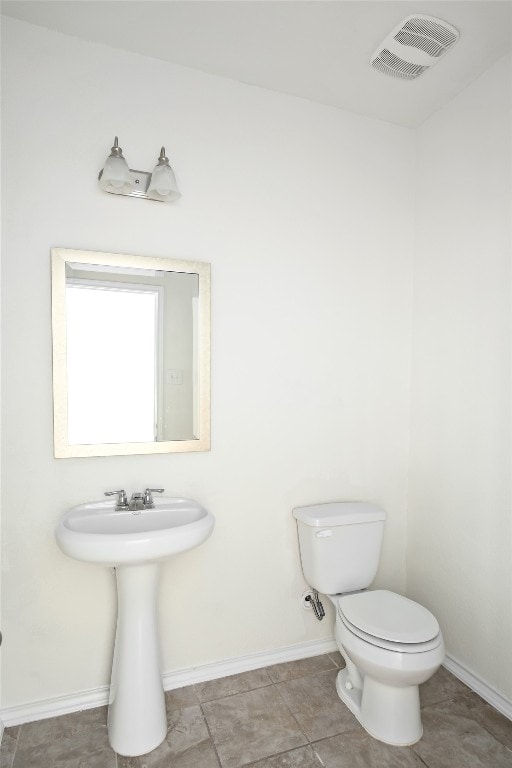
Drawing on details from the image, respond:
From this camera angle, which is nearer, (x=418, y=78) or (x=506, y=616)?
(x=506, y=616)

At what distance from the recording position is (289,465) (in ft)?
7.20

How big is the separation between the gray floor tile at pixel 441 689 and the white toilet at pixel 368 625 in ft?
0.84

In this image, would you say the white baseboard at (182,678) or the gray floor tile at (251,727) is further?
the white baseboard at (182,678)

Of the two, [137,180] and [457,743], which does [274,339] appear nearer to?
[137,180]

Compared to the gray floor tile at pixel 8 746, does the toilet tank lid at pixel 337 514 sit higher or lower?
higher

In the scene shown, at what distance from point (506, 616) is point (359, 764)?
0.81m

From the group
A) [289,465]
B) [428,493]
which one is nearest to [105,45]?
[289,465]

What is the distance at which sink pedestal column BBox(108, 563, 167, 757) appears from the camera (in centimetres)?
163

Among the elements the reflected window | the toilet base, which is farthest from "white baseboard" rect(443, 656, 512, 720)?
the reflected window

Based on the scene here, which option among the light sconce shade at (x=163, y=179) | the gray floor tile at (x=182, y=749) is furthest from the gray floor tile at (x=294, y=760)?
the light sconce shade at (x=163, y=179)

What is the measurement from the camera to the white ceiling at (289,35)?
1.65m

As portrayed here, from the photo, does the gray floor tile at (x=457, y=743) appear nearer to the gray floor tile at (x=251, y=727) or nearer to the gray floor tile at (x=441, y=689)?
the gray floor tile at (x=441, y=689)

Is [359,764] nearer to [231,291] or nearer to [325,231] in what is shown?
[231,291]

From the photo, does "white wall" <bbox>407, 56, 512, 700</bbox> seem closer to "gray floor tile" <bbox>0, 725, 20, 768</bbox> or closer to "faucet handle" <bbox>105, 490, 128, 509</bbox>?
"faucet handle" <bbox>105, 490, 128, 509</bbox>
